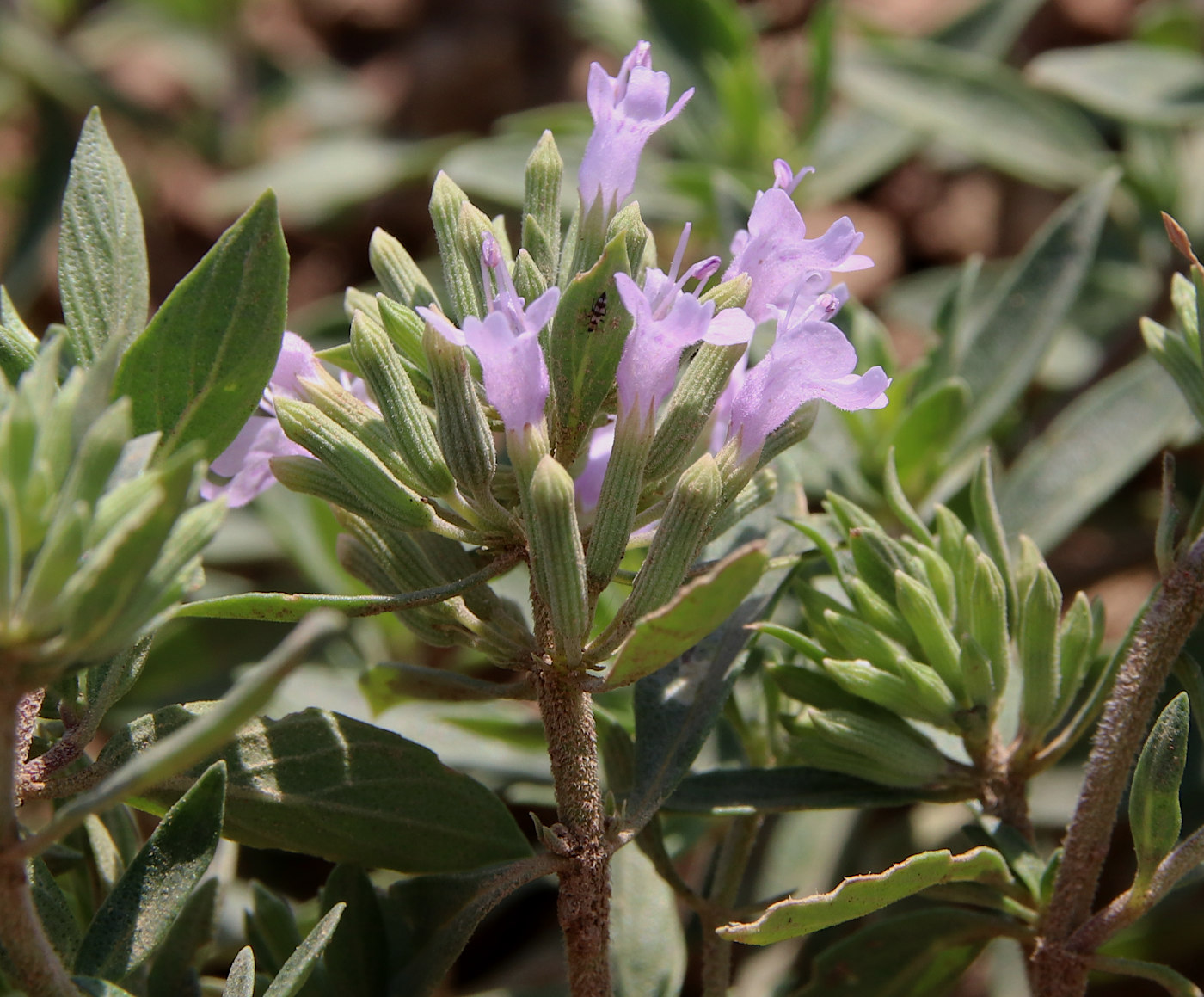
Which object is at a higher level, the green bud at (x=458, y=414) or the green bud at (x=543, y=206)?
the green bud at (x=543, y=206)

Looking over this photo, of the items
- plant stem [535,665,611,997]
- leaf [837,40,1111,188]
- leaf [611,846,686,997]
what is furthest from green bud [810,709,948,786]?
leaf [837,40,1111,188]

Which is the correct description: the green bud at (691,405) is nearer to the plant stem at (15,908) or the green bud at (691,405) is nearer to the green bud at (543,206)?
the green bud at (543,206)

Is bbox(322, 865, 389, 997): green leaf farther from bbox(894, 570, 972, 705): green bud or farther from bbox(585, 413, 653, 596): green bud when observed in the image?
bbox(894, 570, 972, 705): green bud

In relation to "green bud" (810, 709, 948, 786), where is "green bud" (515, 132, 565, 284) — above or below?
above

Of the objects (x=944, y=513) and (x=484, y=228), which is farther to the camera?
(x=944, y=513)

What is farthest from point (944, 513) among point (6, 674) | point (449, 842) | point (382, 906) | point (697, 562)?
point (6, 674)

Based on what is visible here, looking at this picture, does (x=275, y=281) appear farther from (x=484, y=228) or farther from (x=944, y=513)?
(x=944, y=513)

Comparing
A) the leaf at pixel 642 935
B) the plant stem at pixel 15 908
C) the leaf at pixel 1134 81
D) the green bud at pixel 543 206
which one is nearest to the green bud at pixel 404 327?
the green bud at pixel 543 206
